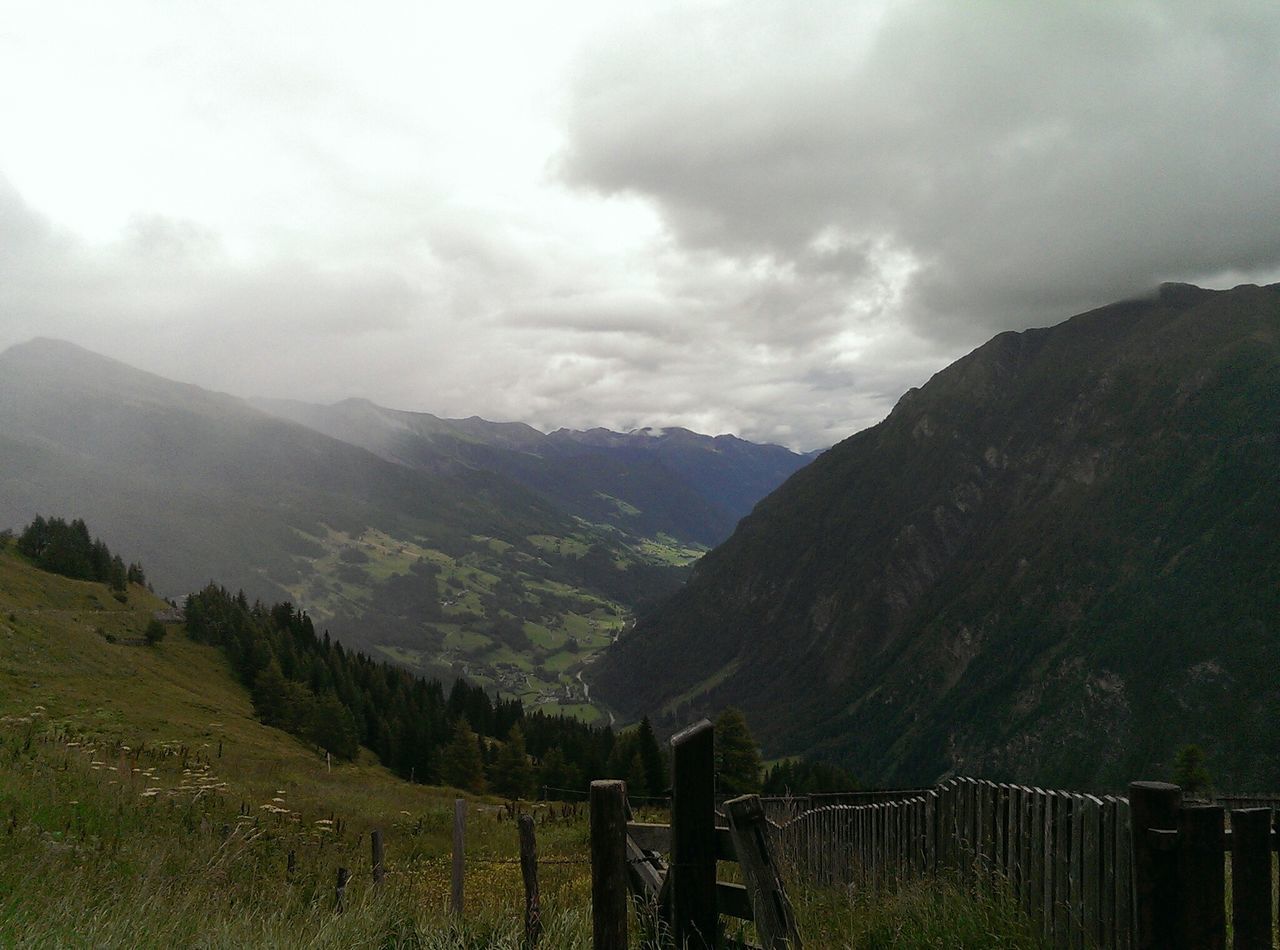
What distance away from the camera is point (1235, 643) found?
199m

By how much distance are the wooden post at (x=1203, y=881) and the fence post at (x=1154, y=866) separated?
87 millimetres

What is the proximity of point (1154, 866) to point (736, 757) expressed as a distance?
51983 mm

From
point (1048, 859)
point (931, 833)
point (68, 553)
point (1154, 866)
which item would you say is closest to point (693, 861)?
point (1154, 866)

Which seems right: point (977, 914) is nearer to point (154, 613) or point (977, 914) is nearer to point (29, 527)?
point (154, 613)

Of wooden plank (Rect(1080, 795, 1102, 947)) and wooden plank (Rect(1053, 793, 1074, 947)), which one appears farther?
wooden plank (Rect(1053, 793, 1074, 947))

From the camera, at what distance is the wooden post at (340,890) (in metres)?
8.10

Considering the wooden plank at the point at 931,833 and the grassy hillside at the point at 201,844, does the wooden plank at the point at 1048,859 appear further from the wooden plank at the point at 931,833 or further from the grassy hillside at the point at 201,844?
the grassy hillside at the point at 201,844

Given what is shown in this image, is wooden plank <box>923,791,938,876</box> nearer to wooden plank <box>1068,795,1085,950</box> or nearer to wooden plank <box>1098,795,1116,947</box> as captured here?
wooden plank <box>1068,795,1085,950</box>

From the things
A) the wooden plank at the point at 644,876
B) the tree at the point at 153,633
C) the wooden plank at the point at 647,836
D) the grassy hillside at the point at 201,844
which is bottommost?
the tree at the point at 153,633

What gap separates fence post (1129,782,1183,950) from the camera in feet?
14.9

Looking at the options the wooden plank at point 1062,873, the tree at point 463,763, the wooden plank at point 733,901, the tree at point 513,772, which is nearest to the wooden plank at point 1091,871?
the wooden plank at point 1062,873

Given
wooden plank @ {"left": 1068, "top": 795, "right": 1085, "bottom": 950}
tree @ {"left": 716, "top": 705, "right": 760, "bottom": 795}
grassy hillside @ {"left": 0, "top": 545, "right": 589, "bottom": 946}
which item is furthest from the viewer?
tree @ {"left": 716, "top": 705, "right": 760, "bottom": 795}

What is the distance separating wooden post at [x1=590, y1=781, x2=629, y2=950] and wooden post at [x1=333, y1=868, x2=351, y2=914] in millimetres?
3977

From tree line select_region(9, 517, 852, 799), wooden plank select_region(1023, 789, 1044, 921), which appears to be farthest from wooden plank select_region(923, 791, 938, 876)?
tree line select_region(9, 517, 852, 799)
